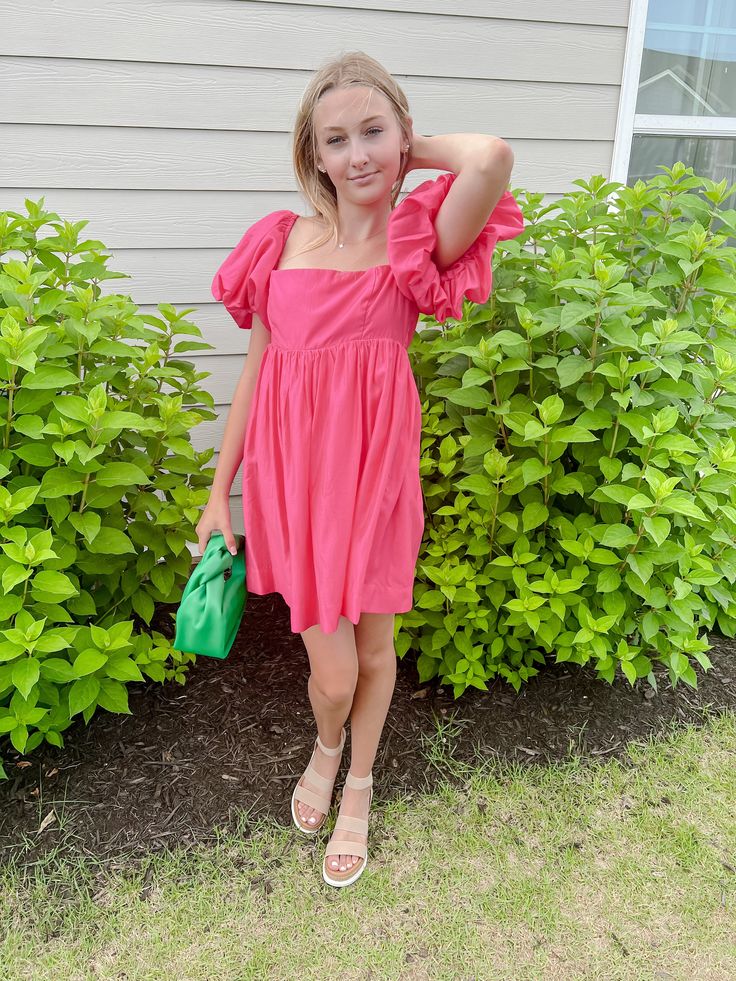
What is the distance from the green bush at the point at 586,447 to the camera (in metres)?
1.95

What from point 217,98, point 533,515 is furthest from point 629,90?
point 533,515

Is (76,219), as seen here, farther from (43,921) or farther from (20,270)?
(43,921)

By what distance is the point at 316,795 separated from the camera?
1.96m

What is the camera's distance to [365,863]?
186 cm

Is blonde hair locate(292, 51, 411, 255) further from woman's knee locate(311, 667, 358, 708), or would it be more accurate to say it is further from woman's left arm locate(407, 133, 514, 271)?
woman's knee locate(311, 667, 358, 708)

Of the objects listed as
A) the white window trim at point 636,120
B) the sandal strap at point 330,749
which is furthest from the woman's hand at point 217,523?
the white window trim at point 636,120

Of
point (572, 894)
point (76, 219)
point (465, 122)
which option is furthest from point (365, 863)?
point (465, 122)

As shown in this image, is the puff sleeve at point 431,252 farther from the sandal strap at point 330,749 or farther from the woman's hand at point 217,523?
the sandal strap at point 330,749

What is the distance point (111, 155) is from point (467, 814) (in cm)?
243

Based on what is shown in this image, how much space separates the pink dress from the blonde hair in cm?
12

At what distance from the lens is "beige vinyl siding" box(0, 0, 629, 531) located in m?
2.45

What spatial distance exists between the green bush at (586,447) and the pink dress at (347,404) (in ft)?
1.26

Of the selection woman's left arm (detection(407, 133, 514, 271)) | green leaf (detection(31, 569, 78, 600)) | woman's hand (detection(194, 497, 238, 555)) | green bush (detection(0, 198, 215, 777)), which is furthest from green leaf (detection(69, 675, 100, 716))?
woman's left arm (detection(407, 133, 514, 271))

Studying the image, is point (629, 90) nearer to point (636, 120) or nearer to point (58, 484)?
point (636, 120)
